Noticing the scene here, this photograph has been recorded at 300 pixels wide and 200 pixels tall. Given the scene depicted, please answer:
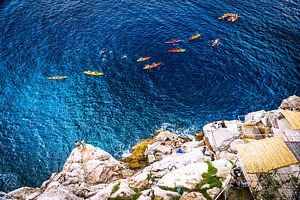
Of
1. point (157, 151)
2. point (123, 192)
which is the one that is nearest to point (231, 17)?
point (157, 151)

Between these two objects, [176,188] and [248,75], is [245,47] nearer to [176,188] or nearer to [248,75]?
[248,75]

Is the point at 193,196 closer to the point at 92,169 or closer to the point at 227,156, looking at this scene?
the point at 227,156

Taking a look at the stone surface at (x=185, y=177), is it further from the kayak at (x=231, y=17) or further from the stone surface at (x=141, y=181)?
the kayak at (x=231, y=17)

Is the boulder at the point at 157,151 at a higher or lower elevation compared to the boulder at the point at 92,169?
lower

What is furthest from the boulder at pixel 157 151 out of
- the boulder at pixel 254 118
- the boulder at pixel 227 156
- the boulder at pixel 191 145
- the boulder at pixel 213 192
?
the boulder at pixel 213 192

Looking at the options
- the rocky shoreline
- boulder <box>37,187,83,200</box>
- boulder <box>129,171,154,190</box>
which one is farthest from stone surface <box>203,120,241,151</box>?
boulder <box>37,187,83,200</box>

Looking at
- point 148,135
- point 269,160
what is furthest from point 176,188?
point 148,135
